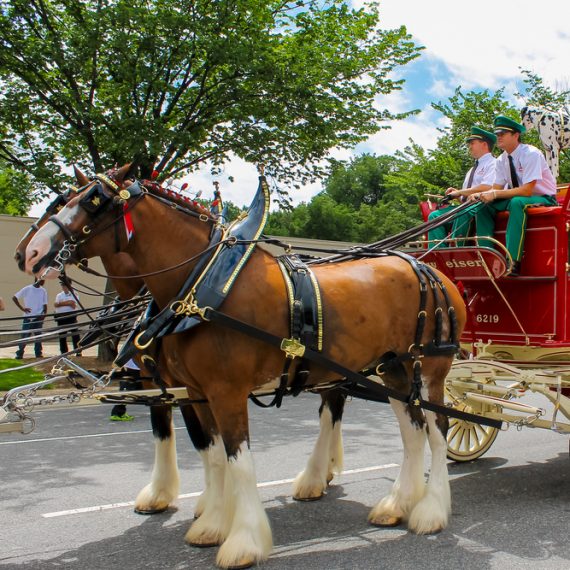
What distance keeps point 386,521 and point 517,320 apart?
6.60 ft

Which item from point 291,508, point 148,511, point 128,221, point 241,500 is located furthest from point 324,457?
point 128,221

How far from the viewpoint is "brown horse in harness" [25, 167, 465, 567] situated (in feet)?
13.2

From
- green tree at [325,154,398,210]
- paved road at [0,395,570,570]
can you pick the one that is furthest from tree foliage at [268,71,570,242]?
paved road at [0,395,570,570]

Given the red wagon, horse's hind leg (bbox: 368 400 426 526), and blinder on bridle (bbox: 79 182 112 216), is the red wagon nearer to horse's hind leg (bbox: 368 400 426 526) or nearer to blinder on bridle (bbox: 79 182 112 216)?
horse's hind leg (bbox: 368 400 426 526)

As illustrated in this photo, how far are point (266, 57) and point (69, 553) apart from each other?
33.2 ft

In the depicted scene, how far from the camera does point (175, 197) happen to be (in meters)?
4.50

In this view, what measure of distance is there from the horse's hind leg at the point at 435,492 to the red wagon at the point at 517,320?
0.56m

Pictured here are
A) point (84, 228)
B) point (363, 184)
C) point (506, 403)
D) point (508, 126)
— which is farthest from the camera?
point (363, 184)

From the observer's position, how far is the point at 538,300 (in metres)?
5.67

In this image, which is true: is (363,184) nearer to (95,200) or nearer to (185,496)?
(185,496)

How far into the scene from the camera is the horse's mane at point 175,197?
14.6 ft

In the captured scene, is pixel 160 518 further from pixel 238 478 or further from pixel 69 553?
pixel 238 478

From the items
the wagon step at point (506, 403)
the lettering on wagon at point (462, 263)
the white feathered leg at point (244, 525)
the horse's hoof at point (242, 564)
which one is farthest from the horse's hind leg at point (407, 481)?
the lettering on wagon at point (462, 263)

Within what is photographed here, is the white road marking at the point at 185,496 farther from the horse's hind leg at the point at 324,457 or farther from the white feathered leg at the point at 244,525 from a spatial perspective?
the white feathered leg at the point at 244,525
